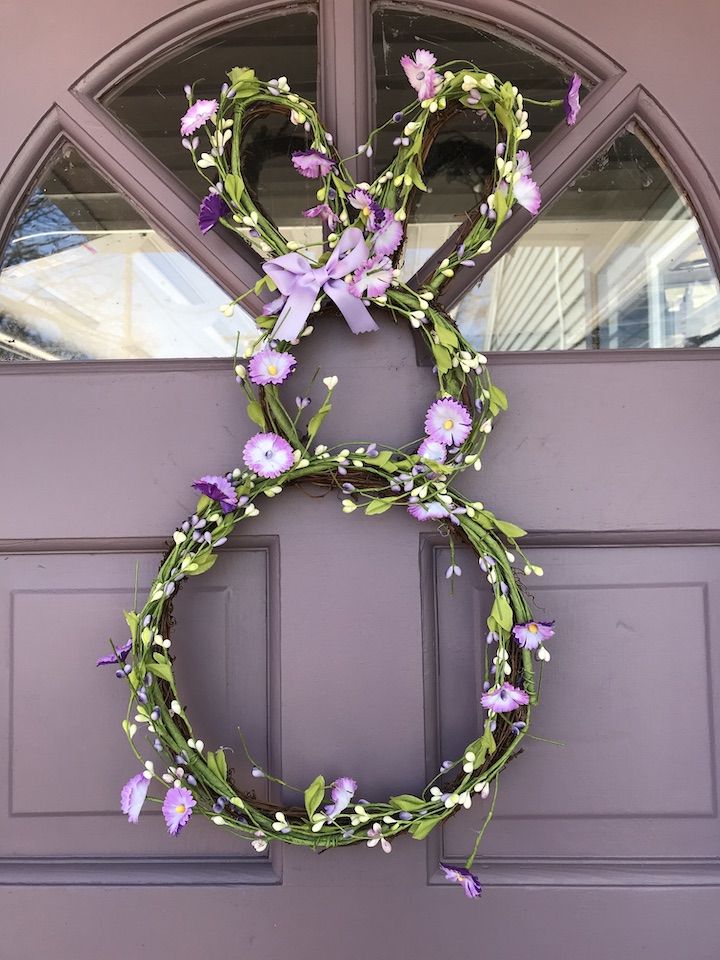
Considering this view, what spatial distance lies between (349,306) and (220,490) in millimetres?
268

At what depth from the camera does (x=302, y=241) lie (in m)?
1.16

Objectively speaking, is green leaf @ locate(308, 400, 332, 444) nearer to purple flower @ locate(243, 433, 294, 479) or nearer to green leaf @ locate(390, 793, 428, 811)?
purple flower @ locate(243, 433, 294, 479)

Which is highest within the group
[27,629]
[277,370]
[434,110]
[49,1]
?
[49,1]

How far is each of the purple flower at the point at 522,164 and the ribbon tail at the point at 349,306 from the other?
0.24 m

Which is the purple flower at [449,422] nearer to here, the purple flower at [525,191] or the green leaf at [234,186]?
the purple flower at [525,191]

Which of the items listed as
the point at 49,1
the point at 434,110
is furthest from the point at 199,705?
the point at 49,1

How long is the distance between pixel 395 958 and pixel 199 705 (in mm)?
401

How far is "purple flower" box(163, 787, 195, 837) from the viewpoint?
969mm

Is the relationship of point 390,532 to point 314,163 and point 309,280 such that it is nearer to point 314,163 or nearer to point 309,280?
point 309,280

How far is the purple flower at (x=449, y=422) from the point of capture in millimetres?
1024

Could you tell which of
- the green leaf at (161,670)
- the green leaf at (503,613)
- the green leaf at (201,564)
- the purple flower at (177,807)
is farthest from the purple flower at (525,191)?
the purple flower at (177,807)

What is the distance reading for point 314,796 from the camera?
1.01 m

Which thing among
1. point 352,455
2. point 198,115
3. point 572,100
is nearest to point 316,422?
point 352,455

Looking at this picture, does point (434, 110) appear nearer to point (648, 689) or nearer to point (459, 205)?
point (459, 205)
